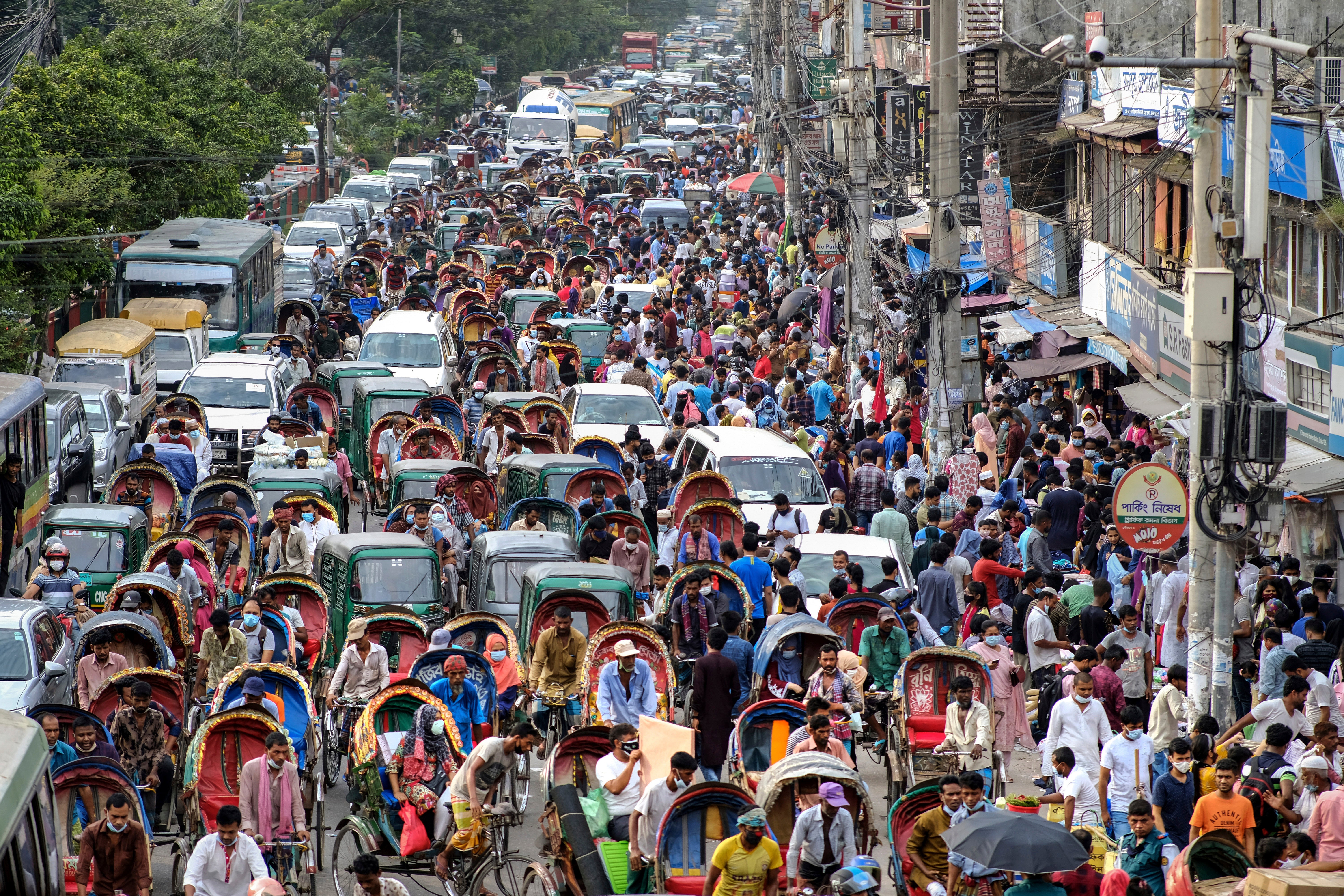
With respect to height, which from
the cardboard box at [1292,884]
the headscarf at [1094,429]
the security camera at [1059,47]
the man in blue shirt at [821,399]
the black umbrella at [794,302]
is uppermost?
the security camera at [1059,47]

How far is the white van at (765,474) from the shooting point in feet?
63.4

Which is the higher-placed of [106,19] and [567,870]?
[106,19]

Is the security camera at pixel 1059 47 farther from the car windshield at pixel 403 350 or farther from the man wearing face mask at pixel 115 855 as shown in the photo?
the man wearing face mask at pixel 115 855

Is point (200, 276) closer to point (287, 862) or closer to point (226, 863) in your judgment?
point (287, 862)

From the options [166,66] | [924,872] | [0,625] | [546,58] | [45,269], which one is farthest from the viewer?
[546,58]

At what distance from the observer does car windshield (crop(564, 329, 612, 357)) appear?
30672 millimetres

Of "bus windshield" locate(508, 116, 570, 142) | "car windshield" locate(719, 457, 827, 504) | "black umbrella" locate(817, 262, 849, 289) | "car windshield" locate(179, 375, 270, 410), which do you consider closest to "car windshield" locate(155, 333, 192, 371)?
"car windshield" locate(179, 375, 270, 410)

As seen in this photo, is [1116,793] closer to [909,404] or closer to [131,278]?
[909,404]

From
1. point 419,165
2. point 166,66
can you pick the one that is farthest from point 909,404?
point 419,165

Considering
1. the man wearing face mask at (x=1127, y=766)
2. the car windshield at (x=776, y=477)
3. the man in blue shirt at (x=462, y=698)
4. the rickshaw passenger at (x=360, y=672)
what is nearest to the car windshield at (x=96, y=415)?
the car windshield at (x=776, y=477)

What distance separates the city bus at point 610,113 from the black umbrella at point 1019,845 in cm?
7392

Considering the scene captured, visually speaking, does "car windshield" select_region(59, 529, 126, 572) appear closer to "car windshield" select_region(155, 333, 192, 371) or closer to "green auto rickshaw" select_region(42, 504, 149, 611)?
"green auto rickshaw" select_region(42, 504, 149, 611)

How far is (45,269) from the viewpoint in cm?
2800

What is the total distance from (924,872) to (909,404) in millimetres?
13977
